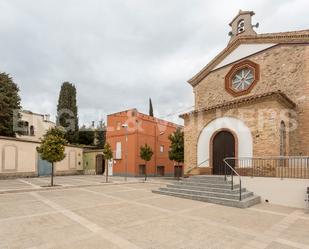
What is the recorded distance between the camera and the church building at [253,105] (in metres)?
12.4

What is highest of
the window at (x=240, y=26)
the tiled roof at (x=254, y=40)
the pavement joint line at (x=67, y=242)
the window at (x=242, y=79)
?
the window at (x=240, y=26)

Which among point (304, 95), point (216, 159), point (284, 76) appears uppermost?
point (284, 76)

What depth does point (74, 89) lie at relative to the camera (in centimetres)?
3838

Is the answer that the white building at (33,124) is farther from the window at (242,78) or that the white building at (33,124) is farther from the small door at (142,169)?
the window at (242,78)

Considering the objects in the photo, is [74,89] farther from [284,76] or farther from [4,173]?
[284,76]

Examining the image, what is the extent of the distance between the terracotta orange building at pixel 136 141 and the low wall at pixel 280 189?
14719 mm

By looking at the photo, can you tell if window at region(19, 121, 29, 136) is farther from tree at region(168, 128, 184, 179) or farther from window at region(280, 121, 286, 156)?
window at region(280, 121, 286, 156)

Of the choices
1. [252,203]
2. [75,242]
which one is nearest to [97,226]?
[75,242]

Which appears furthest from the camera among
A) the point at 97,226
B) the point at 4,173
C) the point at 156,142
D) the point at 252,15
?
the point at 156,142

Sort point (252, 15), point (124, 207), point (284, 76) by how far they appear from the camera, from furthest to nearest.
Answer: point (252, 15), point (284, 76), point (124, 207)

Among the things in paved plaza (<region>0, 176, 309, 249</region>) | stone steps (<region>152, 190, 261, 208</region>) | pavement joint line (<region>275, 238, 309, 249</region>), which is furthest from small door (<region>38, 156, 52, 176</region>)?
pavement joint line (<region>275, 238, 309, 249</region>)

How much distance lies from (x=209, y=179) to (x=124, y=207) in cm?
545

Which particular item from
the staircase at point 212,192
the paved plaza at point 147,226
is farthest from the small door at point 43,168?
the staircase at point 212,192

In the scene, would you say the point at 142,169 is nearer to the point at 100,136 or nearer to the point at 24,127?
the point at 100,136
